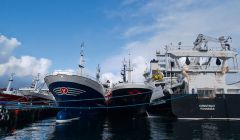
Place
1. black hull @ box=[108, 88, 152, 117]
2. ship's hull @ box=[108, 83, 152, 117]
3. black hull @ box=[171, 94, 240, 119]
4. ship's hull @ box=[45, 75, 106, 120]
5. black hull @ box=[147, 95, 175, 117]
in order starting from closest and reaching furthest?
ship's hull @ box=[45, 75, 106, 120], black hull @ box=[171, 94, 240, 119], ship's hull @ box=[108, 83, 152, 117], black hull @ box=[108, 88, 152, 117], black hull @ box=[147, 95, 175, 117]

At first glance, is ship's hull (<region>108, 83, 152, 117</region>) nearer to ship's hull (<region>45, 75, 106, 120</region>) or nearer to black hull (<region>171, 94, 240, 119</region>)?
ship's hull (<region>45, 75, 106, 120</region>)

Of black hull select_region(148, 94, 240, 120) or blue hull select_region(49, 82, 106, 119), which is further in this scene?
black hull select_region(148, 94, 240, 120)

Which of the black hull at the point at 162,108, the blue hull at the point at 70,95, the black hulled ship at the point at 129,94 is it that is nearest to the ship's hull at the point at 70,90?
the blue hull at the point at 70,95

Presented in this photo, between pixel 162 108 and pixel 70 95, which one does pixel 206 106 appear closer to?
pixel 162 108

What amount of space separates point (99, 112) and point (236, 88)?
63.7 feet

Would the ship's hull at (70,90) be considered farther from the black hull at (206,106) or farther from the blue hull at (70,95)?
the black hull at (206,106)

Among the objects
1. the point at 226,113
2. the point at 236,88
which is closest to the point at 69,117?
the point at 226,113

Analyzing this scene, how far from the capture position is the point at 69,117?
32781 mm

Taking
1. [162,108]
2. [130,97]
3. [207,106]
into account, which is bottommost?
[162,108]

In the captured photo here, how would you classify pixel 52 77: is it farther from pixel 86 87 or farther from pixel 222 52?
pixel 222 52

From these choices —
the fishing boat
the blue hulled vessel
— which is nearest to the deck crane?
the fishing boat

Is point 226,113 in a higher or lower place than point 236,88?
lower

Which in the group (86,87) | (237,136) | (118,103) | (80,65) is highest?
(80,65)

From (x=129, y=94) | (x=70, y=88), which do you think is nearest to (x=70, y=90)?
(x=70, y=88)
